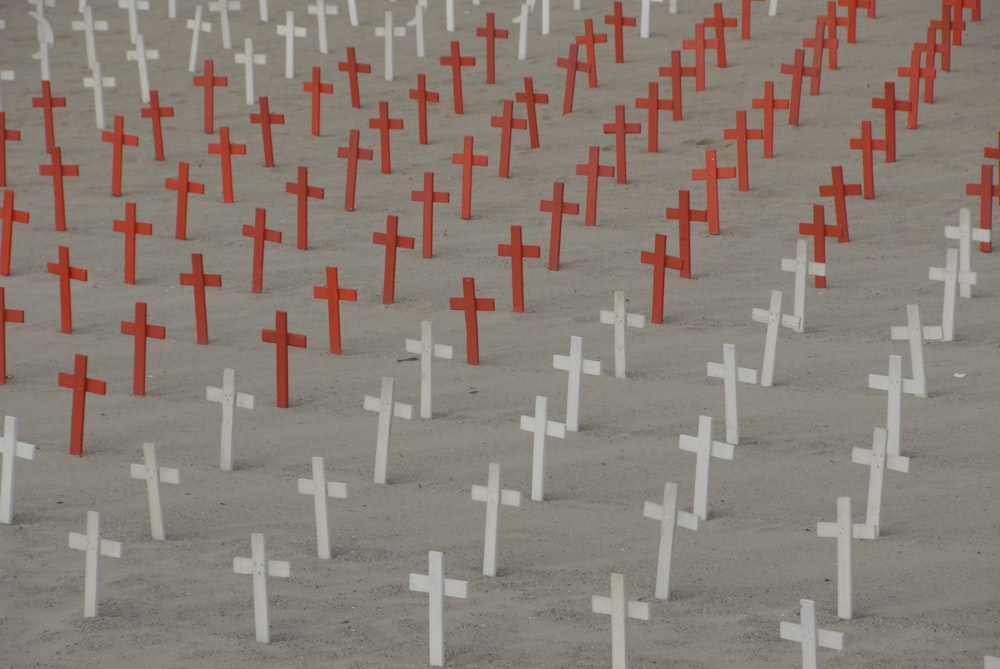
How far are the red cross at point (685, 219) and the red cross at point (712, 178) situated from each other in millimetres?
571

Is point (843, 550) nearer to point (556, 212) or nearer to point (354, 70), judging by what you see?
point (556, 212)

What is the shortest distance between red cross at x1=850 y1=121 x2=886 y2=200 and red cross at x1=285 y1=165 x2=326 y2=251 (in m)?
3.91

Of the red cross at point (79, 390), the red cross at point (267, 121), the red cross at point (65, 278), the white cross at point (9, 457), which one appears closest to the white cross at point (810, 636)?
the white cross at point (9, 457)

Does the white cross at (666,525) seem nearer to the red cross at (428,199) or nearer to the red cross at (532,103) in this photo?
the red cross at (428,199)

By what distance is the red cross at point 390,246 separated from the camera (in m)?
9.75

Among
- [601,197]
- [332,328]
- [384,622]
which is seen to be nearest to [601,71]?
[601,197]

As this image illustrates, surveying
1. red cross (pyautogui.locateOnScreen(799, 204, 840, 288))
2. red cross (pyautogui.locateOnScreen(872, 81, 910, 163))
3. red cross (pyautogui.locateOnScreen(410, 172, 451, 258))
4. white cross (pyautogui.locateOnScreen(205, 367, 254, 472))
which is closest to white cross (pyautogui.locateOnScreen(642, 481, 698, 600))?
white cross (pyautogui.locateOnScreen(205, 367, 254, 472))

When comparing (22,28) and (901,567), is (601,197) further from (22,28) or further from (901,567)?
(22,28)

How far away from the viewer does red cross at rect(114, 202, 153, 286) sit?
1020cm

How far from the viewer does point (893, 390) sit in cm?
735

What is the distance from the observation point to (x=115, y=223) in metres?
10.3

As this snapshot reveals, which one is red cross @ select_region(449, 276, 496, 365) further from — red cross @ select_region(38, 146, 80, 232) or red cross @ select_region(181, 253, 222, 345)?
red cross @ select_region(38, 146, 80, 232)

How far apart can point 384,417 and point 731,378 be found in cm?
175

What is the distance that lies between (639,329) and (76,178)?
17.8 ft
